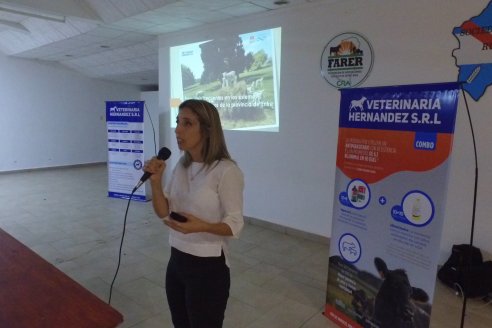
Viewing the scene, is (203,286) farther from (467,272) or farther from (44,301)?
(467,272)

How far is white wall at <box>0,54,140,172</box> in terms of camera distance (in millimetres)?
7758

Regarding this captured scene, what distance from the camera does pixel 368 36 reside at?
336 centimetres

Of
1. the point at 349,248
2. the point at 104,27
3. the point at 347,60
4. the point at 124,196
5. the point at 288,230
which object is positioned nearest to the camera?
the point at 349,248

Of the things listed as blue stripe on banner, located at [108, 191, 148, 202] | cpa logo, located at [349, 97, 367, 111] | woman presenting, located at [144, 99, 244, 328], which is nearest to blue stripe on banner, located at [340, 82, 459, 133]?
cpa logo, located at [349, 97, 367, 111]

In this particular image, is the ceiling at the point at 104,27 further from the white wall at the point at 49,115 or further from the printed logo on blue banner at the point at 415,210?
the printed logo on blue banner at the point at 415,210

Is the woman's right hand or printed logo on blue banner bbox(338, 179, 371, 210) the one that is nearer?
the woman's right hand

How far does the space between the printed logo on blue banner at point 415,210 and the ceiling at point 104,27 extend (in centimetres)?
272

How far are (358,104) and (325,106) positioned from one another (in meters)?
1.67

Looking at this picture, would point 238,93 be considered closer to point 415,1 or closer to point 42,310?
point 415,1

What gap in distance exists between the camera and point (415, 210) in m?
1.89

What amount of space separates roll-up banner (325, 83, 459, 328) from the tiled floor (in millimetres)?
524

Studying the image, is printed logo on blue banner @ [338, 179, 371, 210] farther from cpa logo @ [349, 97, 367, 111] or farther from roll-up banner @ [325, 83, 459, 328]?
cpa logo @ [349, 97, 367, 111]

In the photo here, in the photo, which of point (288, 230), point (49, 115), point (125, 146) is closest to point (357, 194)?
point (288, 230)

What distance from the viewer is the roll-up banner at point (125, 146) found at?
5.49 meters
